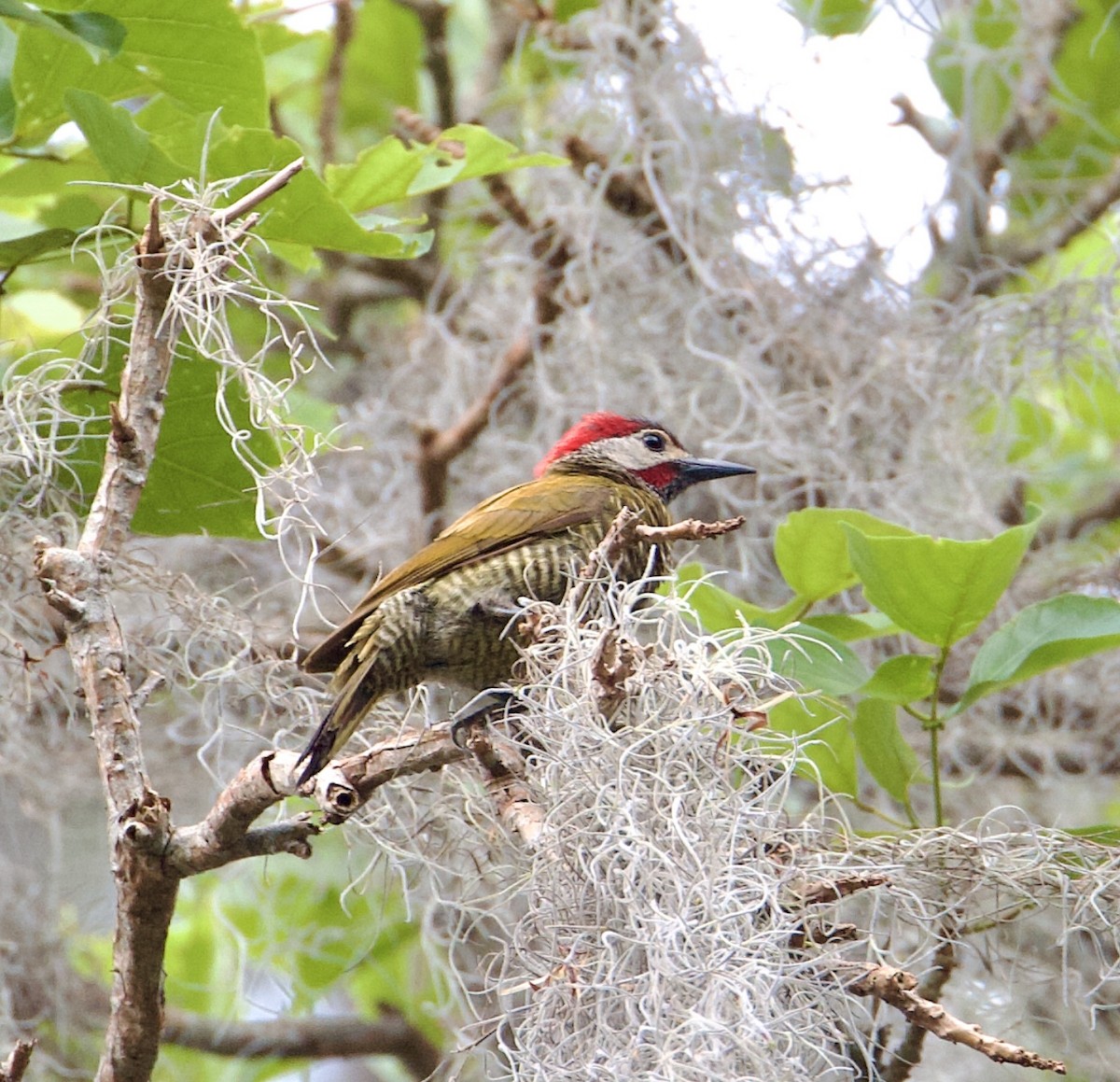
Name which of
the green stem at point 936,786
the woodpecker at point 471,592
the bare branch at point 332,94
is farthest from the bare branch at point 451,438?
the green stem at point 936,786

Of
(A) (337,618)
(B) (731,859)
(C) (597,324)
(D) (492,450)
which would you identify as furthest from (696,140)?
(B) (731,859)

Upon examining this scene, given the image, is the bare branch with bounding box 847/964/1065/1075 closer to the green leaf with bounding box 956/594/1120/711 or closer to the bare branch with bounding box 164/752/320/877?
the green leaf with bounding box 956/594/1120/711

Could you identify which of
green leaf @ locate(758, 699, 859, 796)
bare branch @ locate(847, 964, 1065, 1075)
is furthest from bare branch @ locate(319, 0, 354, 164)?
bare branch @ locate(847, 964, 1065, 1075)

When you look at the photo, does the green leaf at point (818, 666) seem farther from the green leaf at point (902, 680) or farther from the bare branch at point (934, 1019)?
the bare branch at point (934, 1019)

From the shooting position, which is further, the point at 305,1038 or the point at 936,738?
the point at 305,1038

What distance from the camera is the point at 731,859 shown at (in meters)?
1.72

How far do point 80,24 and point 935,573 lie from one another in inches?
57.6

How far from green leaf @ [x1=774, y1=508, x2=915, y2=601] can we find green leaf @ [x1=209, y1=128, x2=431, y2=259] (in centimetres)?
73

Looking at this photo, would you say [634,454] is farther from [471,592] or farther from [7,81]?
[7,81]

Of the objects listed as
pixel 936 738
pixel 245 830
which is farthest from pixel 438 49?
pixel 245 830

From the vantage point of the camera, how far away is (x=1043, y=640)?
2.16 m

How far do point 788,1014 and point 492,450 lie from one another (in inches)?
94.7

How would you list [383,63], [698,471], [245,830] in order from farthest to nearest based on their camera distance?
[383,63] < [698,471] < [245,830]

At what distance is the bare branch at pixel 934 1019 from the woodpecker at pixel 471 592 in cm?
77
